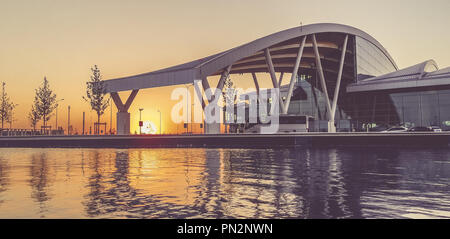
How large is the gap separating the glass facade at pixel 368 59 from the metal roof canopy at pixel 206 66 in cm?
1052

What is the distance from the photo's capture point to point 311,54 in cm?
7331

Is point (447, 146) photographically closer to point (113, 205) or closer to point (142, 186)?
point (142, 186)

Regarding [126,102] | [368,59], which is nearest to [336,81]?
[368,59]

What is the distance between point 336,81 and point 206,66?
32.2 metres

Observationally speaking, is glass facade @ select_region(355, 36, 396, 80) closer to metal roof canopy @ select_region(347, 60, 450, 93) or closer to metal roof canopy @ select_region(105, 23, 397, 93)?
metal roof canopy @ select_region(347, 60, 450, 93)

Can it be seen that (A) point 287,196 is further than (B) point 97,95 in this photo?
No

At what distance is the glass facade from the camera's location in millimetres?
75062

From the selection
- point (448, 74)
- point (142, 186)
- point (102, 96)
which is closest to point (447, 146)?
point (448, 74)

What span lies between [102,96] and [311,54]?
36906 millimetres

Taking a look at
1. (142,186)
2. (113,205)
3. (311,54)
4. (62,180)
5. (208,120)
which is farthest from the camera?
(311,54)

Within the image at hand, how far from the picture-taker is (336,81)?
73312 millimetres

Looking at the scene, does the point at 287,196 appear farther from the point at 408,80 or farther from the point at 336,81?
the point at 336,81

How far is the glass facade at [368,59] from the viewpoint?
75.1 meters

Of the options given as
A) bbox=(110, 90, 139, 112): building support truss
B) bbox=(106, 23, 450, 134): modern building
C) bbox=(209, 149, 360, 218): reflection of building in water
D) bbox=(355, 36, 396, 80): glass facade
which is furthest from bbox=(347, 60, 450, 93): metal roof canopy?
bbox=(209, 149, 360, 218): reflection of building in water
